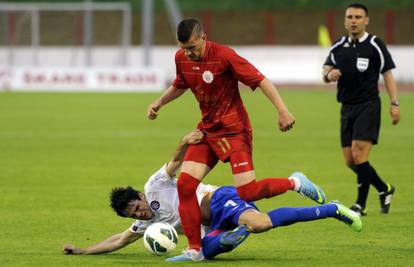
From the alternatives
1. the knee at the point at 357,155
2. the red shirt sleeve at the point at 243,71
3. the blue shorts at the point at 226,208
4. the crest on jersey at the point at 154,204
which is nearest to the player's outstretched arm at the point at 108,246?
the crest on jersey at the point at 154,204

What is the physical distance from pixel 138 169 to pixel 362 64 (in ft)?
19.8

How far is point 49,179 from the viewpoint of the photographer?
1638 cm

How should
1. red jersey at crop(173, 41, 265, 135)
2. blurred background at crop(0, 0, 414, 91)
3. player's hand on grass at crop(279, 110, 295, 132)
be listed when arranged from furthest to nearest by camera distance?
blurred background at crop(0, 0, 414, 91), red jersey at crop(173, 41, 265, 135), player's hand on grass at crop(279, 110, 295, 132)

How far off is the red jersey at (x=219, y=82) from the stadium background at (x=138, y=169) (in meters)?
1.24

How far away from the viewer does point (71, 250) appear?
391 inches

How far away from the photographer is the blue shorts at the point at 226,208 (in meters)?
9.62

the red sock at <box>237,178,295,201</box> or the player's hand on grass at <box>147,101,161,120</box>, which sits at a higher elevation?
Answer: the player's hand on grass at <box>147,101,161,120</box>

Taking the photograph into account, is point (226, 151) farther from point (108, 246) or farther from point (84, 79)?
point (84, 79)

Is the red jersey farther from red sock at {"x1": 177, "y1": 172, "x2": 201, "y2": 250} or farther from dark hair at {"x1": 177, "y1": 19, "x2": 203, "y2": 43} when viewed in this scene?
red sock at {"x1": 177, "y1": 172, "x2": 201, "y2": 250}

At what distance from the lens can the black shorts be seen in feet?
41.0

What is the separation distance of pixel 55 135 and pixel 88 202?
10285 millimetres

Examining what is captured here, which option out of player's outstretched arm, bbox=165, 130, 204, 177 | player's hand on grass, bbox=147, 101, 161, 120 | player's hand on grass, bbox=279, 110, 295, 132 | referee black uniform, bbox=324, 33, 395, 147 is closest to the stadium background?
player's outstretched arm, bbox=165, 130, 204, 177

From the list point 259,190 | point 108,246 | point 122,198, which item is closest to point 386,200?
point 259,190

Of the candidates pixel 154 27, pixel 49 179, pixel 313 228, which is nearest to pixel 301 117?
pixel 49 179
